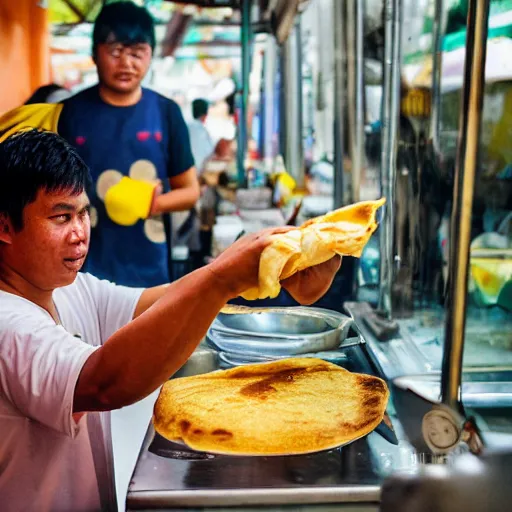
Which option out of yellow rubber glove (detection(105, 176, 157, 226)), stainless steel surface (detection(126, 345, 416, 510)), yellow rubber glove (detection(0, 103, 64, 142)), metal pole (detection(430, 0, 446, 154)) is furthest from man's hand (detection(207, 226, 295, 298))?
yellow rubber glove (detection(105, 176, 157, 226))

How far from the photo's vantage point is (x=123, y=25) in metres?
1.53

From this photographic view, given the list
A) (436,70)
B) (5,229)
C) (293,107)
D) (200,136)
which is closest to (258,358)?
(5,229)

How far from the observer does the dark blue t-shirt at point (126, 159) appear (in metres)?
1.49

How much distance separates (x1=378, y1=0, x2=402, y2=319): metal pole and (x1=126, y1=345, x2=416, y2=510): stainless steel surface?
24.8 inches

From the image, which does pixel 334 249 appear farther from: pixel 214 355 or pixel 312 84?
pixel 312 84

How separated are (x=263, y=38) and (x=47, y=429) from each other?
1.26m

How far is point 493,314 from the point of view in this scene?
123 centimetres

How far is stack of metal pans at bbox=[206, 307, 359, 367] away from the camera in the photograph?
1.12m

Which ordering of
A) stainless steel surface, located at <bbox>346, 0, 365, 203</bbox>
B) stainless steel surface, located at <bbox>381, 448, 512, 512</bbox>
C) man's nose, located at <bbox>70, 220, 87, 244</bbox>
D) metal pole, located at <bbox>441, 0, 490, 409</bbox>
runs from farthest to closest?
stainless steel surface, located at <bbox>346, 0, 365, 203</bbox>
man's nose, located at <bbox>70, 220, 87, 244</bbox>
metal pole, located at <bbox>441, 0, 490, 409</bbox>
stainless steel surface, located at <bbox>381, 448, 512, 512</bbox>

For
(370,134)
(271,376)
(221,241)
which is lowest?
(271,376)

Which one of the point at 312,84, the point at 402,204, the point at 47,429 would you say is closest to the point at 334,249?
the point at 47,429

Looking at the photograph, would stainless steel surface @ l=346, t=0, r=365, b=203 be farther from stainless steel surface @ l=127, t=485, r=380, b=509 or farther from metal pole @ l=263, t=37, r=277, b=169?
stainless steel surface @ l=127, t=485, r=380, b=509

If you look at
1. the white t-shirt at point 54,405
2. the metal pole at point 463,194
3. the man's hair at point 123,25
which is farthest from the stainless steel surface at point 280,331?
the man's hair at point 123,25

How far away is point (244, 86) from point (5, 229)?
1051 mm
